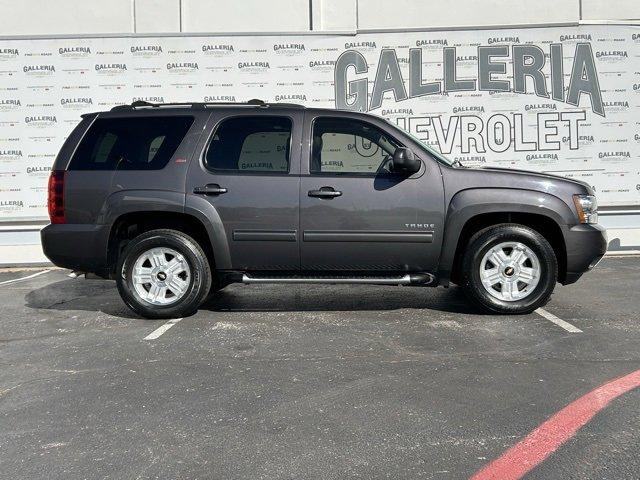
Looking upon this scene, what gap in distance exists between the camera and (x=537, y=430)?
11.0ft

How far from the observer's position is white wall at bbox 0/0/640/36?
10.1 metres

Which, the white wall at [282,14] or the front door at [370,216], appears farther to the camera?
the white wall at [282,14]

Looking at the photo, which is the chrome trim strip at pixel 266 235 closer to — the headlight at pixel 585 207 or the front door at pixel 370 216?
the front door at pixel 370 216

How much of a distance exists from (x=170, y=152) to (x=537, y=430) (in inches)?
160

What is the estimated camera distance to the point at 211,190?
230 inches

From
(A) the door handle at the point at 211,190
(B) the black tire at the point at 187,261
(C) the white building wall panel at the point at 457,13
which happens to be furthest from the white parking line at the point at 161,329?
(C) the white building wall panel at the point at 457,13

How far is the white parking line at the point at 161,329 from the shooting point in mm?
5410

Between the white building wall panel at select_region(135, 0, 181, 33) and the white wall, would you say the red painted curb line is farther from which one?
the white building wall panel at select_region(135, 0, 181, 33)

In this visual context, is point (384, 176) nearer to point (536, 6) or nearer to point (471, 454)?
point (471, 454)

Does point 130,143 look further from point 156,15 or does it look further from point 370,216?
point 156,15

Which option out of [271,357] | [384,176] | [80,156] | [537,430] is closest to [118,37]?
[80,156]

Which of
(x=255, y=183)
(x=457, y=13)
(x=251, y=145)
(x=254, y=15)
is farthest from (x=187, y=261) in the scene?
(x=457, y=13)

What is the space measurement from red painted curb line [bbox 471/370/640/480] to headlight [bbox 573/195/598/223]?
205cm

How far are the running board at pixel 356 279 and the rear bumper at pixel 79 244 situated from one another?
4.40 ft
